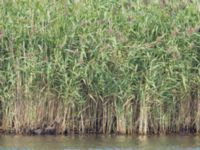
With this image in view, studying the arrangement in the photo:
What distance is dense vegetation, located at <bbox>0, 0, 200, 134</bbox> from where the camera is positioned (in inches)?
403

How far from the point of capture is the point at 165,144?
9641 mm

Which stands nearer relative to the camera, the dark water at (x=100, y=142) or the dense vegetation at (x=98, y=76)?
the dark water at (x=100, y=142)

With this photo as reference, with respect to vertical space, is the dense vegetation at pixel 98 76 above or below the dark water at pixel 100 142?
above

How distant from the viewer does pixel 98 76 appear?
406 inches

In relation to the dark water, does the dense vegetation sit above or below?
above

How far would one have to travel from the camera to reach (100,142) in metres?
9.81

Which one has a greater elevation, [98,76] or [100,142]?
[98,76]

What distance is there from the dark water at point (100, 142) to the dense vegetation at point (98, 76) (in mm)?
247

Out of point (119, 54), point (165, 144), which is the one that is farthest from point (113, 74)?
point (165, 144)

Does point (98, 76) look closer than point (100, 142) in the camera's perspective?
No

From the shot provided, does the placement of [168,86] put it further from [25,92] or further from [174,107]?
[25,92]

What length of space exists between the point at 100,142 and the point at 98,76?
124 cm

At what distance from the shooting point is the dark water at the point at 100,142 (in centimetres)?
940

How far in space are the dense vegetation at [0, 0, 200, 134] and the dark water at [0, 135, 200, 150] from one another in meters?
0.25
